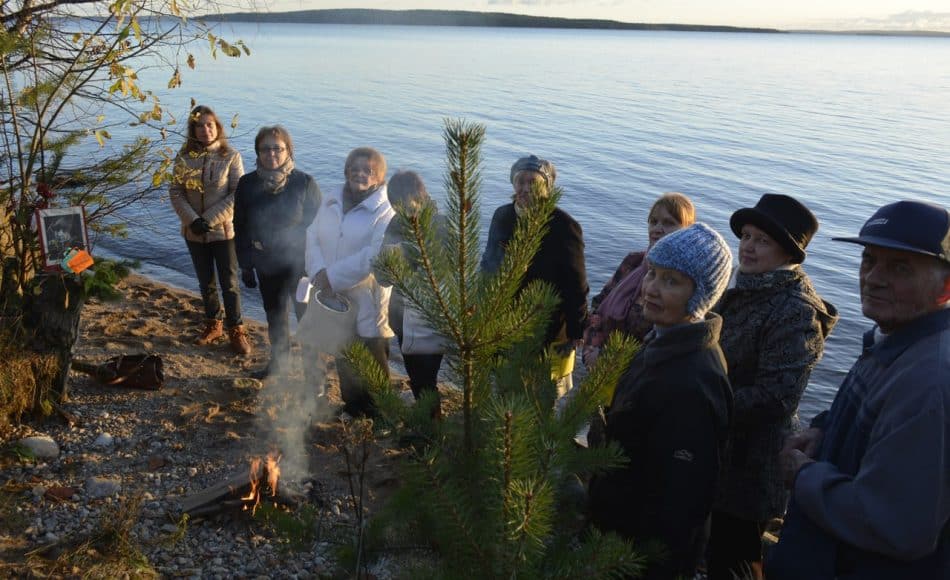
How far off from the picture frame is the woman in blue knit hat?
4.22 metres

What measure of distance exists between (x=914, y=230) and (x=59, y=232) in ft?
16.8

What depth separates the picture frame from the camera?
16.0 feet

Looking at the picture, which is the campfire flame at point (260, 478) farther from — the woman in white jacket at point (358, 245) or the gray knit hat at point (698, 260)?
the gray knit hat at point (698, 260)

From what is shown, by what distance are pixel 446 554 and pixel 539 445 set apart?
1.46 feet

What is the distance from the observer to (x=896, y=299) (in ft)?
7.32

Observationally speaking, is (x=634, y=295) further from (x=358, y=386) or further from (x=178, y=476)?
(x=178, y=476)

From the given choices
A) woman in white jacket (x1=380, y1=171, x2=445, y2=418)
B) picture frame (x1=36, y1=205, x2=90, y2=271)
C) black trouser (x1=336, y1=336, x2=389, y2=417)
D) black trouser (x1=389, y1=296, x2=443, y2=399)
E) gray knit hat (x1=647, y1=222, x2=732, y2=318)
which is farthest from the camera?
black trouser (x1=336, y1=336, x2=389, y2=417)

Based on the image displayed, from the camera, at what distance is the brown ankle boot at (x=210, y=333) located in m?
7.60

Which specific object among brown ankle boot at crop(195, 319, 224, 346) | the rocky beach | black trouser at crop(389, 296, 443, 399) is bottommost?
brown ankle boot at crop(195, 319, 224, 346)

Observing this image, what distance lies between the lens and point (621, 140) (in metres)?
26.8

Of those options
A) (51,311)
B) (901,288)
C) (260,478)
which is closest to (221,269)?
(51,311)

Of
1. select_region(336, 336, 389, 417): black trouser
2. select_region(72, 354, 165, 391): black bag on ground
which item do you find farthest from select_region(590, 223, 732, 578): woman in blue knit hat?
select_region(72, 354, 165, 391): black bag on ground

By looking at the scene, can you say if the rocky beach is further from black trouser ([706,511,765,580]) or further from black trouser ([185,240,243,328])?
black trouser ([706,511,765,580])

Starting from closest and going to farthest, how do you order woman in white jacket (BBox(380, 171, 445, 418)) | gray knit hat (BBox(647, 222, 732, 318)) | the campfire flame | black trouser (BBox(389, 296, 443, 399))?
gray knit hat (BBox(647, 222, 732, 318))
the campfire flame
woman in white jacket (BBox(380, 171, 445, 418))
black trouser (BBox(389, 296, 443, 399))
